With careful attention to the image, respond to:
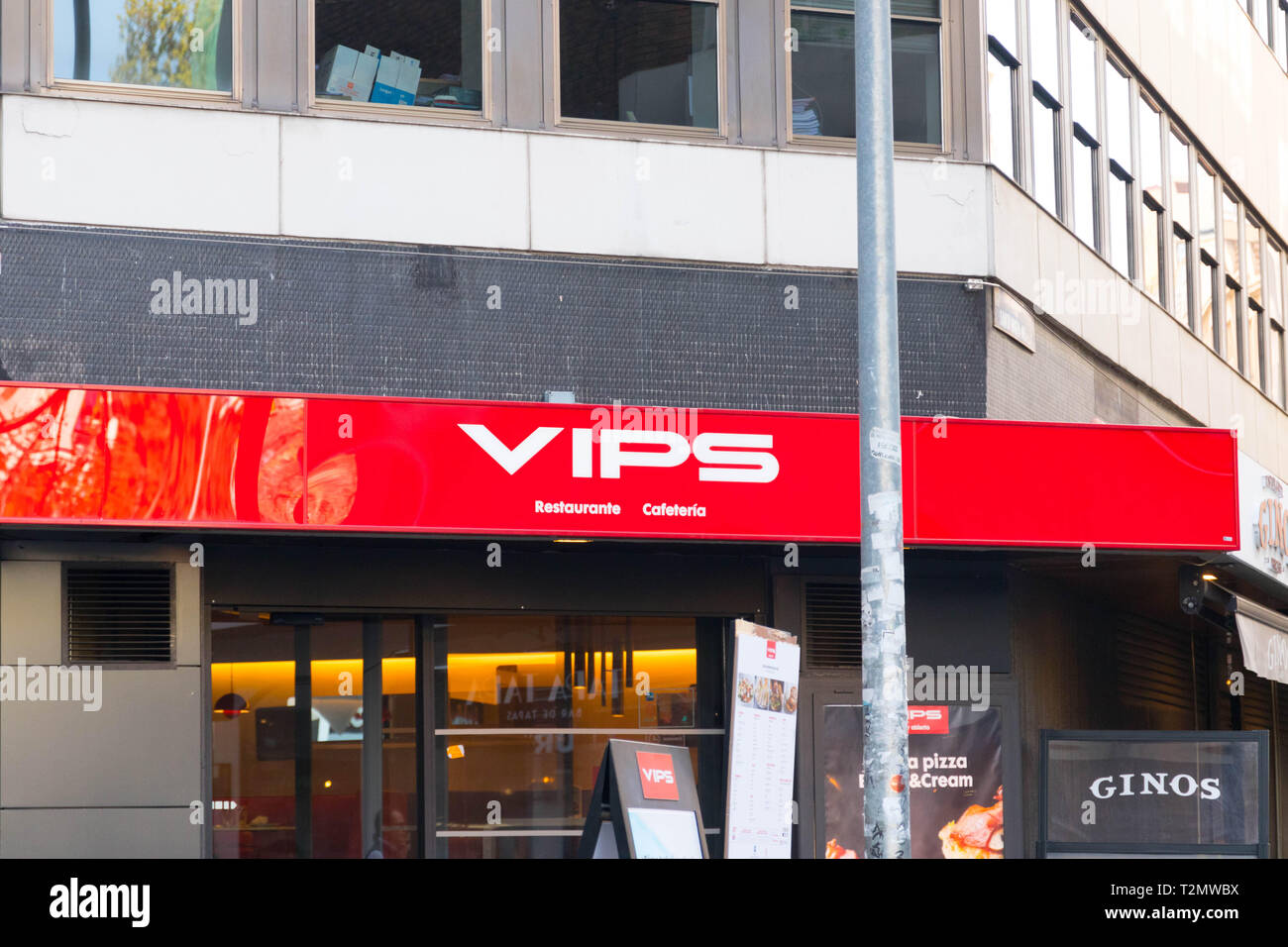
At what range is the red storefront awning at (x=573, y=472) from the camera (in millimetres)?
10445

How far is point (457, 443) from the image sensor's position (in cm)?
1098

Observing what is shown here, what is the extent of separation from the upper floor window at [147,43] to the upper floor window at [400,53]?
2.14ft

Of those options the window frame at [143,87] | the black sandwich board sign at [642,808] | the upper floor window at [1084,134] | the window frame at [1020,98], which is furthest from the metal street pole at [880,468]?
the upper floor window at [1084,134]

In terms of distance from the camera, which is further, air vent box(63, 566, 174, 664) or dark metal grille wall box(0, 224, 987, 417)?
dark metal grille wall box(0, 224, 987, 417)

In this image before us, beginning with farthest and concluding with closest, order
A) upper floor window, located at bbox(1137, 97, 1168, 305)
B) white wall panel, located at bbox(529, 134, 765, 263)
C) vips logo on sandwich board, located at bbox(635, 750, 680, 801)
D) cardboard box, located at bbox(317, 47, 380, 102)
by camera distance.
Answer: upper floor window, located at bbox(1137, 97, 1168, 305) < white wall panel, located at bbox(529, 134, 765, 263) < cardboard box, located at bbox(317, 47, 380, 102) < vips logo on sandwich board, located at bbox(635, 750, 680, 801)

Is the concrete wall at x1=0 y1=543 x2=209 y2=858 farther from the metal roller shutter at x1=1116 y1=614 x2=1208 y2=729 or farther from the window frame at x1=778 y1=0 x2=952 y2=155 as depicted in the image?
the metal roller shutter at x1=1116 y1=614 x2=1208 y2=729

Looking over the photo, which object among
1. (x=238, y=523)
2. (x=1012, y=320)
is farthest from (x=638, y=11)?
(x=238, y=523)

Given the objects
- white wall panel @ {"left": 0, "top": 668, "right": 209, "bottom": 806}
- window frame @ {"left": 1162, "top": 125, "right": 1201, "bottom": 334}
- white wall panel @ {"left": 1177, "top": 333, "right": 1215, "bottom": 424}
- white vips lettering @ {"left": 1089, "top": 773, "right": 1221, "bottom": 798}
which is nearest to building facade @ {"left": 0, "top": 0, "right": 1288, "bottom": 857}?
white wall panel @ {"left": 0, "top": 668, "right": 209, "bottom": 806}

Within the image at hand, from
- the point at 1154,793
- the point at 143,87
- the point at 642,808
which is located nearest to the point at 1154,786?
the point at 1154,793

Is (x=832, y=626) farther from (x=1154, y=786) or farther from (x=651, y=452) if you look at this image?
(x=1154, y=786)

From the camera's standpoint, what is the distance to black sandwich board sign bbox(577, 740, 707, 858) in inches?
360

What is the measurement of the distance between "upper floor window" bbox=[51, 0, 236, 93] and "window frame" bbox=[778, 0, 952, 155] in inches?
91.7
